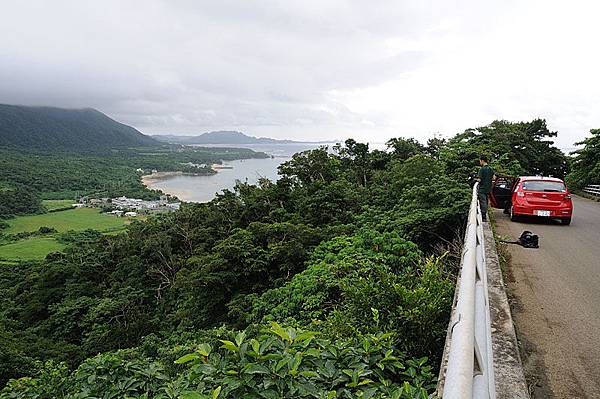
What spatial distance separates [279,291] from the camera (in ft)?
30.6

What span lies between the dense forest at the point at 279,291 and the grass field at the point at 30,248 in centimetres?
1044

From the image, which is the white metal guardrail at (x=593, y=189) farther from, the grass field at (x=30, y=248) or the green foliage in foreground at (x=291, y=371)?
the grass field at (x=30, y=248)

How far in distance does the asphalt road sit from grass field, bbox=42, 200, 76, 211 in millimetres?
92329

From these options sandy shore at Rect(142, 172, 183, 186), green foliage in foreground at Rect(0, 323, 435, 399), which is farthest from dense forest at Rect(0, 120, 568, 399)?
sandy shore at Rect(142, 172, 183, 186)

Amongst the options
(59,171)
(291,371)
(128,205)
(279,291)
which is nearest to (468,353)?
(291,371)

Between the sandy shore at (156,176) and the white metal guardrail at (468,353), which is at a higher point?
the white metal guardrail at (468,353)

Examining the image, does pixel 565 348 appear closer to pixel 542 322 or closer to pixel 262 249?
pixel 542 322

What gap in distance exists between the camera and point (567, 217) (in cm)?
961

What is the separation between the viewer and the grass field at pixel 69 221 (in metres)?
65.4

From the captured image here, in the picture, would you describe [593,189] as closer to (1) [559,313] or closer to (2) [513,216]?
(2) [513,216]

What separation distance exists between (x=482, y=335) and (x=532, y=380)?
121cm

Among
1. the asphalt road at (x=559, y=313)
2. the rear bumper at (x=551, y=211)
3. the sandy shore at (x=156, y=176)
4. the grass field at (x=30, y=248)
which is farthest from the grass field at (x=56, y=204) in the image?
the asphalt road at (x=559, y=313)

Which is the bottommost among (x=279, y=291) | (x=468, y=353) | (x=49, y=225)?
(x=49, y=225)

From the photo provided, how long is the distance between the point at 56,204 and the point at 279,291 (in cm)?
9278
